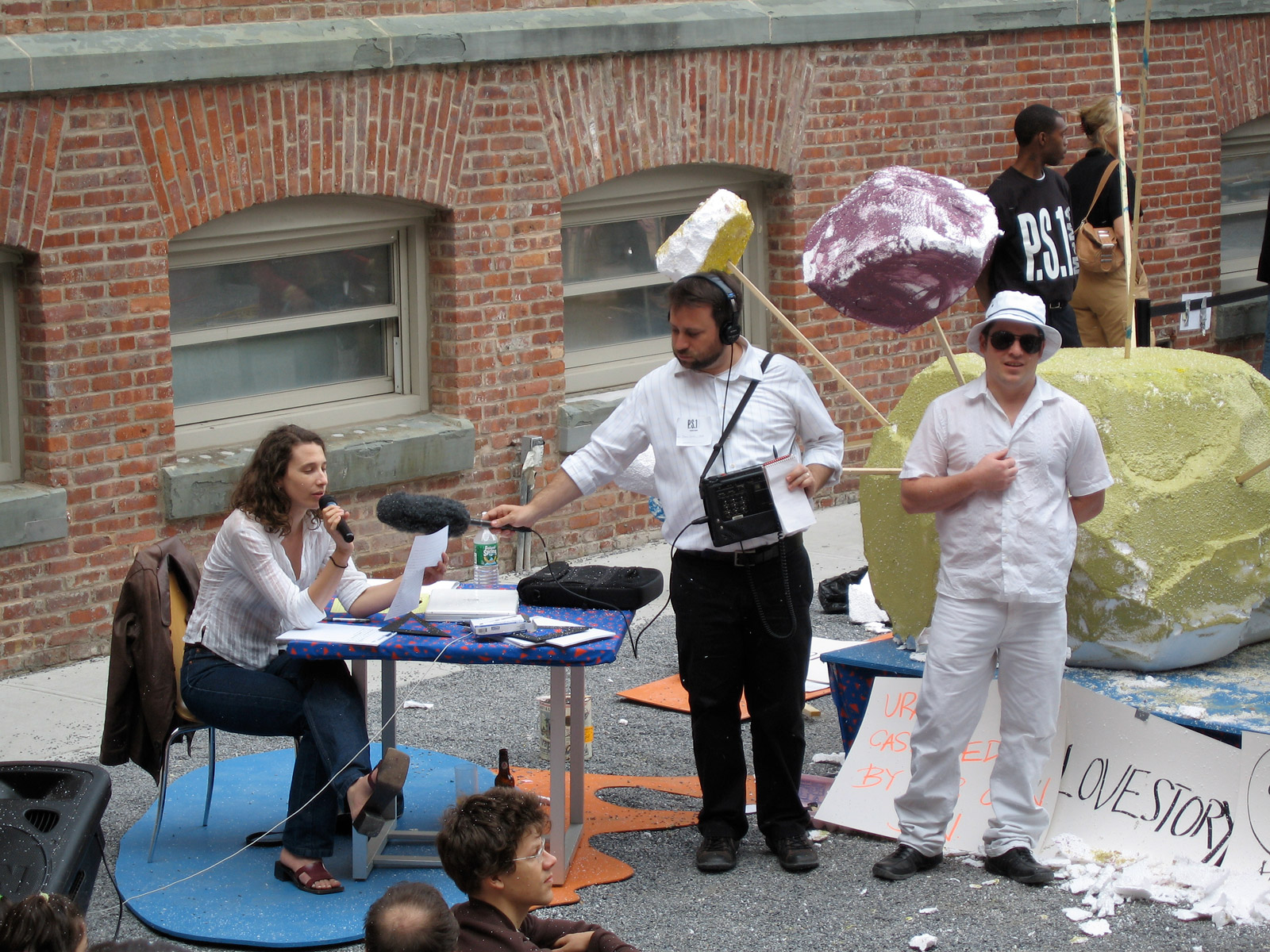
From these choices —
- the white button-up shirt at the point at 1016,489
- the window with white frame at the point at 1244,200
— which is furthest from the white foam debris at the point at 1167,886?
the window with white frame at the point at 1244,200

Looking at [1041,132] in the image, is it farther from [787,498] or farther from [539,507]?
[539,507]

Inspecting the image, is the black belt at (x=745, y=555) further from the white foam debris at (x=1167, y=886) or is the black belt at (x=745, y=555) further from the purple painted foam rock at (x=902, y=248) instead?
the white foam debris at (x=1167, y=886)

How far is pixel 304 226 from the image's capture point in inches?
299

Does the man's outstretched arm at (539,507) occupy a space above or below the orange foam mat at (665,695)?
above

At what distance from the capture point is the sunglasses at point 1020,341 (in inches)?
177

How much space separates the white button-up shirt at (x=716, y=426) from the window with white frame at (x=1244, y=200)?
819 cm

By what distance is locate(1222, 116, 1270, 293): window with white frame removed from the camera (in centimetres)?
1198

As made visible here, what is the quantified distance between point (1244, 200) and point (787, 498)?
8886 millimetres

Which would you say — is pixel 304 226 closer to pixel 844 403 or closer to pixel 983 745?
pixel 844 403

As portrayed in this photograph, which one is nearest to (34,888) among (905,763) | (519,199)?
(905,763)

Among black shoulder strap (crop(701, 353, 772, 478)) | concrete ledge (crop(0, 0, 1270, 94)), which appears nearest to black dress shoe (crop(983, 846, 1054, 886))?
black shoulder strap (crop(701, 353, 772, 478))

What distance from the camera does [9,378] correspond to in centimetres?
678

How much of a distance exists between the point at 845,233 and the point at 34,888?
2854 mm

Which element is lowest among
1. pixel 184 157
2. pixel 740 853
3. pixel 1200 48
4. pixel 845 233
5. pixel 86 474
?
pixel 740 853
